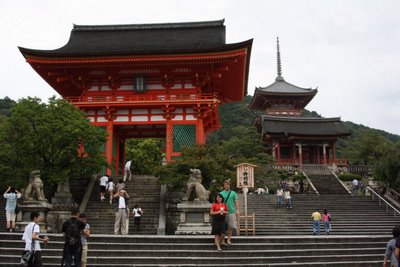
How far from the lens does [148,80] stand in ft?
83.3

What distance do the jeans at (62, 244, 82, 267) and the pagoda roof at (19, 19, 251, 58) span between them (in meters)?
17.0

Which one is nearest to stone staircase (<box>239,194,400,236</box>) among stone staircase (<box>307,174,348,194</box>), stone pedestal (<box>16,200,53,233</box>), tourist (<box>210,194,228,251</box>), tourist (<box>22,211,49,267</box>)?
tourist (<box>210,194,228,251</box>)

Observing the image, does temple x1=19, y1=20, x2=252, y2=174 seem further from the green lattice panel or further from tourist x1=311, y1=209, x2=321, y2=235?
tourist x1=311, y1=209, x2=321, y2=235

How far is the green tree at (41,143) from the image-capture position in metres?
17.0

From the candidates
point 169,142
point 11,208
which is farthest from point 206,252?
point 169,142

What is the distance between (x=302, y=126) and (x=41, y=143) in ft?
114

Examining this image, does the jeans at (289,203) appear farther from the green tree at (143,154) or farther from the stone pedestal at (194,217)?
the green tree at (143,154)

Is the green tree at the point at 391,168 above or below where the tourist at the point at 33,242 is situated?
above

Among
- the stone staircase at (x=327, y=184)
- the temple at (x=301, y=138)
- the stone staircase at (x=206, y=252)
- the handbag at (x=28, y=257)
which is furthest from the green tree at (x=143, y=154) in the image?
the handbag at (x=28, y=257)

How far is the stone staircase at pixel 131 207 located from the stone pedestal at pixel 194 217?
8.68 ft

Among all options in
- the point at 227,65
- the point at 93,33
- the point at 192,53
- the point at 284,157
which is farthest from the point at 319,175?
the point at 93,33

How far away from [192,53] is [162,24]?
8.31m

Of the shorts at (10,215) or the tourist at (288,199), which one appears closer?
the shorts at (10,215)

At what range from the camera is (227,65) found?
24.7 metres
